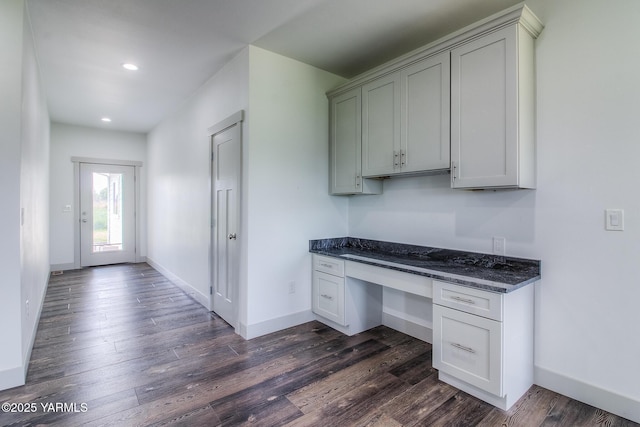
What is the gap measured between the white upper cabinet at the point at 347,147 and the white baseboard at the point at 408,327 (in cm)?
128

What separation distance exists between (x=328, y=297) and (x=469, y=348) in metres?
1.42

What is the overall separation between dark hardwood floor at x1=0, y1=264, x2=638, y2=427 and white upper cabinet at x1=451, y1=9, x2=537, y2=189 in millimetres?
1433

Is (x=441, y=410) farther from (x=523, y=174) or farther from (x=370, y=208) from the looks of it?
(x=370, y=208)

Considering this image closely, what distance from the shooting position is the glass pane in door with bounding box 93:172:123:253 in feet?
20.8

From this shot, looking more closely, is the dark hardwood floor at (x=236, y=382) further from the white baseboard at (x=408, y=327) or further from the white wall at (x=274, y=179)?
the white wall at (x=274, y=179)

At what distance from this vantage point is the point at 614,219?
1949 mm

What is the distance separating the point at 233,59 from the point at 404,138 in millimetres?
1910

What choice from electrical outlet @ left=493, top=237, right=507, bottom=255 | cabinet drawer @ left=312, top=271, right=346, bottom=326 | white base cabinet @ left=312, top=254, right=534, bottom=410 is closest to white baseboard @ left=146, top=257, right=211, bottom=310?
cabinet drawer @ left=312, top=271, right=346, bottom=326

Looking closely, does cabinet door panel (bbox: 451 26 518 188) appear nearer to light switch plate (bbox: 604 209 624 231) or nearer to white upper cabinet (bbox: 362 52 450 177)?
white upper cabinet (bbox: 362 52 450 177)

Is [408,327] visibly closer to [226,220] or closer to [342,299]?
[342,299]

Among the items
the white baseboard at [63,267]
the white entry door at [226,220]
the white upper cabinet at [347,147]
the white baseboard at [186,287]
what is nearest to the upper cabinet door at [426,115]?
the white upper cabinet at [347,147]

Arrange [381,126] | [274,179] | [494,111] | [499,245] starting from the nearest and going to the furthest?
[494,111]
[499,245]
[381,126]
[274,179]

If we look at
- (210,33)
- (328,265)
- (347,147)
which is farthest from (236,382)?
(210,33)

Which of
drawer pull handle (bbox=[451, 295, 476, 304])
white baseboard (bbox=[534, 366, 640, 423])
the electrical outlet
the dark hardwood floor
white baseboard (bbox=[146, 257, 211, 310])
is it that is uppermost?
the electrical outlet
